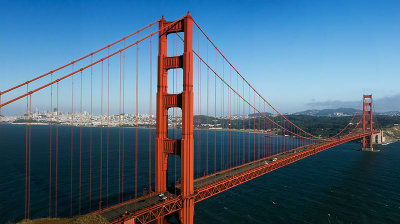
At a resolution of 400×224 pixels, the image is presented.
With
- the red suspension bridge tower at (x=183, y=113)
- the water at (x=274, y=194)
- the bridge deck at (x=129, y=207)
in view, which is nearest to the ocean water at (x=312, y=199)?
the water at (x=274, y=194)

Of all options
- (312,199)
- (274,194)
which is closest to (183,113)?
(274,194)

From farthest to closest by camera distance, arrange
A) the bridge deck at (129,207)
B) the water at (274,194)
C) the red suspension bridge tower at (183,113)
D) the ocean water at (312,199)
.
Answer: the water at (274,194) → the ocean water at (312,199) → the red suspension bridge tower at (183,113) → the bridge deck at (129,207)

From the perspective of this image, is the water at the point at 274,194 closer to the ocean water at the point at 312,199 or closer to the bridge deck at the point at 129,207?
the ocean water at the point at 312,199

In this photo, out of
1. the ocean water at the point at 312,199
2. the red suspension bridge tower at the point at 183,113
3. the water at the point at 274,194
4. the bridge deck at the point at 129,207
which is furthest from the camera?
the water at the point at 274,194

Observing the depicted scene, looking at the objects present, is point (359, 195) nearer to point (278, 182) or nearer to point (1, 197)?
point (278, 182)

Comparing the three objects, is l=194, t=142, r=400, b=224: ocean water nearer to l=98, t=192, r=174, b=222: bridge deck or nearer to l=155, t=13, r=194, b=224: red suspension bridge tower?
l=155, t=13, r=194, b=224: red suspension bridge tower

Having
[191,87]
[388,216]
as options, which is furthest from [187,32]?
[388,216]

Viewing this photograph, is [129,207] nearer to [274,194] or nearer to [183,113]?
[183,113]

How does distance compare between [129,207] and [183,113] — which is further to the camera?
[183,113]

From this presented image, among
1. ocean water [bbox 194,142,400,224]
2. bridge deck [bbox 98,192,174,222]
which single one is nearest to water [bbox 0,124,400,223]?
ocean water [bbox 194,142,400,224]

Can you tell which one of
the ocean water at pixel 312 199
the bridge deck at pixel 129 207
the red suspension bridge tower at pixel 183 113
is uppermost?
the red suspension bridge tower at pixel 183 113
